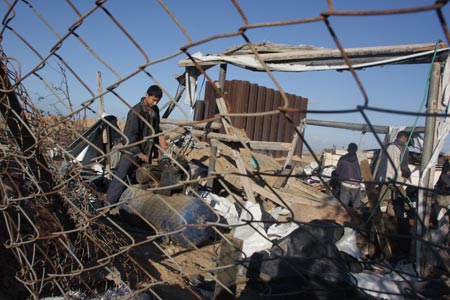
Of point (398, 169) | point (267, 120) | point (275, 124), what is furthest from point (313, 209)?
point (275, 124)

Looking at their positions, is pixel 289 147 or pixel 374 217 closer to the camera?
pixel 374 217

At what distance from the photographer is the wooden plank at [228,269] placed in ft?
4.42

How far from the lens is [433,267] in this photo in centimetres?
432

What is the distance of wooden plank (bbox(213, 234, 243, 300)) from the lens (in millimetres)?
1348

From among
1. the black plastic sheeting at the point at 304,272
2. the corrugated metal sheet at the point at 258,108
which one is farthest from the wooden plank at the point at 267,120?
the black plastic sheeting at the point at 304,272

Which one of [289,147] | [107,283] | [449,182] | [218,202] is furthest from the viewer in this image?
[289,147]

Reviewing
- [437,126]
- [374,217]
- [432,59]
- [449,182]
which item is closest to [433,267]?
[374,217]

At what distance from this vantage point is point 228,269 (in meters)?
1.37

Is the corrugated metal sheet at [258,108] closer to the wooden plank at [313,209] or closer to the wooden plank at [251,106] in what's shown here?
the wooden plank at [251,106]

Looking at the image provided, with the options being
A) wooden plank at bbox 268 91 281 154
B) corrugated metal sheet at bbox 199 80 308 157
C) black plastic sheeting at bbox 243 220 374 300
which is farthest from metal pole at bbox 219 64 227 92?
wooden plank at bbox 268 91 281 154

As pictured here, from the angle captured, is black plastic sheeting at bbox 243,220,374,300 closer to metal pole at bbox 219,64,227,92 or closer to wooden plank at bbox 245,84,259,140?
metal pole at bbox 219,64,227,92

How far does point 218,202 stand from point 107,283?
141 inches

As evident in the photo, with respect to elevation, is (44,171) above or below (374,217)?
above

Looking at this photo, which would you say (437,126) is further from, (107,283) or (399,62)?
(107,283)
